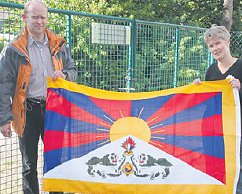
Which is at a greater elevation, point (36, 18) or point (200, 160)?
point (36, 18)

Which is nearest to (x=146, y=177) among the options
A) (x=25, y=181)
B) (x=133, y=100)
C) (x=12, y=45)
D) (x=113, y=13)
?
(x=133, y=100)

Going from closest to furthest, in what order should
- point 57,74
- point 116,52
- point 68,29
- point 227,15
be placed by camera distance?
point 57,74 < point 68,29 < point 116,52 < point 227,15

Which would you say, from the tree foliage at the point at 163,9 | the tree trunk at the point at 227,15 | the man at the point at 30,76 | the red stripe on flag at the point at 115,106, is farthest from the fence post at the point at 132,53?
the tree trunk at the point at 227,15

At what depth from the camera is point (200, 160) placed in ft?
12.2

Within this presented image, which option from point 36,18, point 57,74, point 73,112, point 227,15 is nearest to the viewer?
point 36,18

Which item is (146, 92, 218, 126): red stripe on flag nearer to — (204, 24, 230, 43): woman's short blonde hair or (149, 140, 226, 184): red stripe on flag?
(149, 140, 226, 184): red stripe on flag

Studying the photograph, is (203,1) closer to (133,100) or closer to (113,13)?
(113,13)

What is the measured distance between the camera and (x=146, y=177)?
3.72 meters

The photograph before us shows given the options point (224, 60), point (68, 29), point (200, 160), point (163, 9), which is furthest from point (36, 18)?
point (163, 9)

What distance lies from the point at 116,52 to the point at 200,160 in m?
2.59

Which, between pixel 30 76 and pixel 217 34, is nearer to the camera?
pixel 30 76

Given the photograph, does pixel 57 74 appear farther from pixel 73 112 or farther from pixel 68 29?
pixel 68 29

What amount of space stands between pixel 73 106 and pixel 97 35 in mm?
1753

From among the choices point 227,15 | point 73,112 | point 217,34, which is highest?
point 227,15
